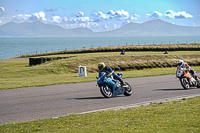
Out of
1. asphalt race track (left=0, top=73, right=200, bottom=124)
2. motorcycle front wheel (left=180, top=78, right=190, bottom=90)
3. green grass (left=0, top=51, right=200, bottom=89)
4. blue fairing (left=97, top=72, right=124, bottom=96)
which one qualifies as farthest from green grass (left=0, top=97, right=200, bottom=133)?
green grass (left=0, top=51, right=200, bottom=89)

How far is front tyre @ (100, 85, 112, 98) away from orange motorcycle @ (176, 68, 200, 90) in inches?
181

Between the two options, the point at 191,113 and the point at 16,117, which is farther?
the point at 16,117

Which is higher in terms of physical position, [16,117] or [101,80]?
[101,80]

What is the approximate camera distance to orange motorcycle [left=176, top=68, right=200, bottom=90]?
679 inches

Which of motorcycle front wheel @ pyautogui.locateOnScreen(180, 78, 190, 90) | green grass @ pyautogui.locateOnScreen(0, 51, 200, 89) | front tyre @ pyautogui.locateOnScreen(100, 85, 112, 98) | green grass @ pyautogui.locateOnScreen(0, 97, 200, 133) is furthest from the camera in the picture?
green grass @ pyautogui.locateOnScreen(0, 51, 200, 89)

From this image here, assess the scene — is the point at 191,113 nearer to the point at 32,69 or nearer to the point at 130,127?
the point at 130,127

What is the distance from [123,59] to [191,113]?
105 ft

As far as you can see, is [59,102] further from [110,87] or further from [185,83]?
[185,83]

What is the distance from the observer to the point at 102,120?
902 cm

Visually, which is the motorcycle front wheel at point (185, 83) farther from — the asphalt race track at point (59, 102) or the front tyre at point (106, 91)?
the front tyre at point (106, 91)

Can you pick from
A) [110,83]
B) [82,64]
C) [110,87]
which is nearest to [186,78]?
[110,87]

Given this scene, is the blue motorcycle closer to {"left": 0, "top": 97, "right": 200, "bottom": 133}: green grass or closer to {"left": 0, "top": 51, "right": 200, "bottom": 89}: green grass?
{"left": 0, "top": 97, "right": 200, "bottom": 133}: green grass

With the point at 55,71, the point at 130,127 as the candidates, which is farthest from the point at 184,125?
the point at 55,71

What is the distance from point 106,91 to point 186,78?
17.2 ft
